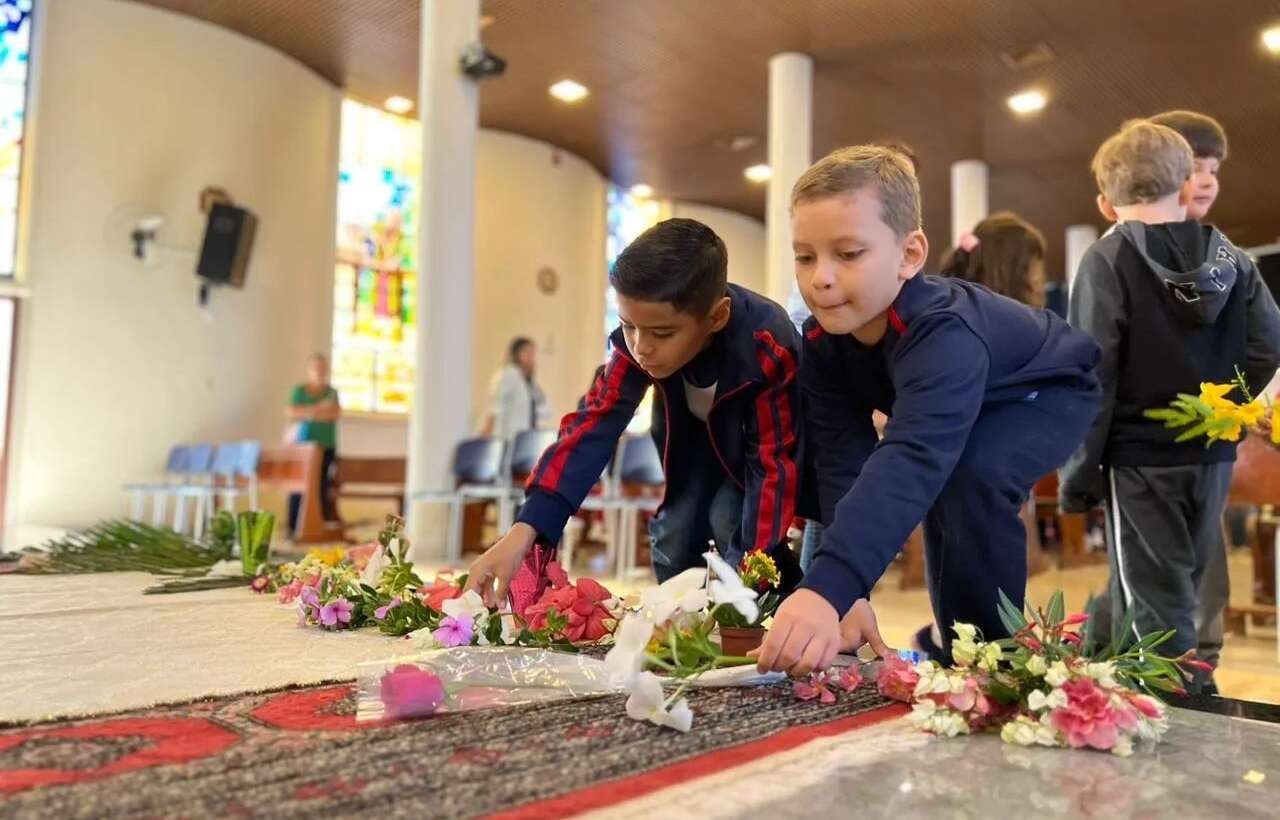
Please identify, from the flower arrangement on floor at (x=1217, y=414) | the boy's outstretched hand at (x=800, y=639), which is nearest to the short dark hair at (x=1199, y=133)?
the flower arrangement on floor at (x=1217, y=414)

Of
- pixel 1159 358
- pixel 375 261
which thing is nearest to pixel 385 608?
pixel 1159 358

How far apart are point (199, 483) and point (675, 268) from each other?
776cm

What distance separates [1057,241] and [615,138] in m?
6.49

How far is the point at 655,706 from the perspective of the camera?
4.10 ft

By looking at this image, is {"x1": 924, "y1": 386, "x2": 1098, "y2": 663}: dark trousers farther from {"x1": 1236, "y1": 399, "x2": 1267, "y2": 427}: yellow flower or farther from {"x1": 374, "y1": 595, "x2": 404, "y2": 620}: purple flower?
{"x1": 374, "y1": 595, "x2": 404, "y2": 620}: purple flower

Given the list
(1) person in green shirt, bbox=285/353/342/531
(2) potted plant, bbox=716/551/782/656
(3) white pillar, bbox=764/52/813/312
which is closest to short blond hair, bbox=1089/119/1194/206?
(2) potted plant, bbox=716/551/782/656

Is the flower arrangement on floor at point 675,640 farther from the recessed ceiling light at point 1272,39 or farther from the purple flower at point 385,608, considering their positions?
the recessed ceiling light at point 1272,39

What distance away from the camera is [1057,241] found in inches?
547

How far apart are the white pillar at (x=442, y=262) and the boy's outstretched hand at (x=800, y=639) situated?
18.8 ft

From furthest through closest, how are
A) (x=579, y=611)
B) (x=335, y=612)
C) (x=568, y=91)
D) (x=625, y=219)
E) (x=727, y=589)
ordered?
(x=625, y=219) → (x=568, y=91) → (x=335, y=612) → (x=579, y=611) → (x=727, y=589)

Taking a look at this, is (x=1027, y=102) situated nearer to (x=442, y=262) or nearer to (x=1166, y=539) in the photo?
(x=442, y=262)

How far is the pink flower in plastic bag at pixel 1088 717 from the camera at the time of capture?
120cm

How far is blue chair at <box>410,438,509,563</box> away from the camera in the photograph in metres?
6.59

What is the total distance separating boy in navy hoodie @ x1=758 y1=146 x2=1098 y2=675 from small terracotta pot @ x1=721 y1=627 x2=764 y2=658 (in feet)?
0.43
